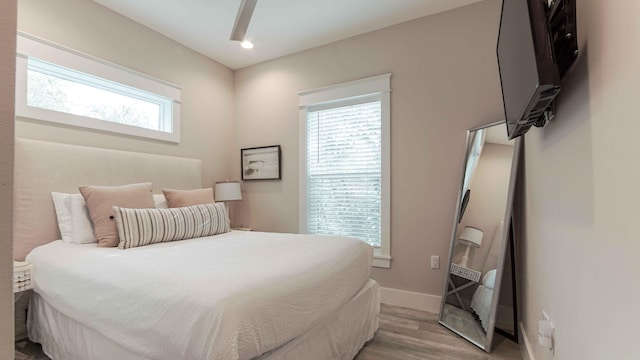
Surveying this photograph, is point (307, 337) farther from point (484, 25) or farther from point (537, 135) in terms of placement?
point (484, 25)

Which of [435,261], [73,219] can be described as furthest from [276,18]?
[435,261]

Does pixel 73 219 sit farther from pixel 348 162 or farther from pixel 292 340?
pixel 348 162

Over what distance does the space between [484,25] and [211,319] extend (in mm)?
3069

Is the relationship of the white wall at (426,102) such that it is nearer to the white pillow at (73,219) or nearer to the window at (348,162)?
the window at (348,162)

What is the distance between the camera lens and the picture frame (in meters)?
3.76

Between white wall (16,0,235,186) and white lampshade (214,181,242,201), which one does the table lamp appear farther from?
white wall (16,0,235,186)

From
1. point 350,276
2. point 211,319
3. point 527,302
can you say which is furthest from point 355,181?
point 211,319

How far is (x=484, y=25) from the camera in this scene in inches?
105

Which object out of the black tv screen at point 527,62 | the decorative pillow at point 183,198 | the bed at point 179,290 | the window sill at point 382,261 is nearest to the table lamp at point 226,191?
the decorative pillow at point 183,198

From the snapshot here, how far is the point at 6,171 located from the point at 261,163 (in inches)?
131

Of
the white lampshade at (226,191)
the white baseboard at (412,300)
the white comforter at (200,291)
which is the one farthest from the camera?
the white lampshade at (226,191)

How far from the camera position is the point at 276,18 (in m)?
2.95

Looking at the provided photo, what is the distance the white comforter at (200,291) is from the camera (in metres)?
1.09

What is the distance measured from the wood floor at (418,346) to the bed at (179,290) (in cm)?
11
